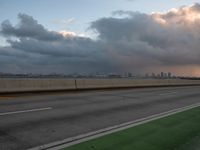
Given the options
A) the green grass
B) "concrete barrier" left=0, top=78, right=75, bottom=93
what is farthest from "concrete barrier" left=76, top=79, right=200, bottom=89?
the green grass

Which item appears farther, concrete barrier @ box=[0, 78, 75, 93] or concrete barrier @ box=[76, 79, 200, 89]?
concrete barrier @ box=[76, 79, 200, 89]

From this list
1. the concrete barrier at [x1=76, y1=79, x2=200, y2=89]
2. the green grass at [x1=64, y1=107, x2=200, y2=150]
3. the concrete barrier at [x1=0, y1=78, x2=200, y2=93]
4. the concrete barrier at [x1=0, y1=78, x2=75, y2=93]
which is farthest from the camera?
the concrete barrier at [x1=76, y1=79, x2=200, y2=89]

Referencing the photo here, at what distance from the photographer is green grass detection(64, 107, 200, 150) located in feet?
23.5

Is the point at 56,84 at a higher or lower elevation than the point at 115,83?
higher

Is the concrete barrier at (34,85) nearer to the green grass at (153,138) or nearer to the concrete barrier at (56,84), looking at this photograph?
the concrete barrier at (56,84)

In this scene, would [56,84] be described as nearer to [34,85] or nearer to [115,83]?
[34,85]

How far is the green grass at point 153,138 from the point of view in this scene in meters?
7.15

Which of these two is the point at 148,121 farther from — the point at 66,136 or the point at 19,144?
the point at 19,144

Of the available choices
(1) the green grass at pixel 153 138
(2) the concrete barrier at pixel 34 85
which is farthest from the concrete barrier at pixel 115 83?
(1) the green grass at pixel 153 138

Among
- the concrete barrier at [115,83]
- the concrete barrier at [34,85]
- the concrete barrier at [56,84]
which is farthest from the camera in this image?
the concrete barrier at [115,83]

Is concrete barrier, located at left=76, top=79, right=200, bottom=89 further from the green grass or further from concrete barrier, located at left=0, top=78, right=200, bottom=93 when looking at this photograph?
the green grass

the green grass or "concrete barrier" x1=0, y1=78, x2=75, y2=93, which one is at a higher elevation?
"concrete barrier" x1=0, y1=78, x2=75, y2=93

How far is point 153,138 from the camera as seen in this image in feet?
26.6

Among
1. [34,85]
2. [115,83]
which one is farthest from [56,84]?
[115,83]
